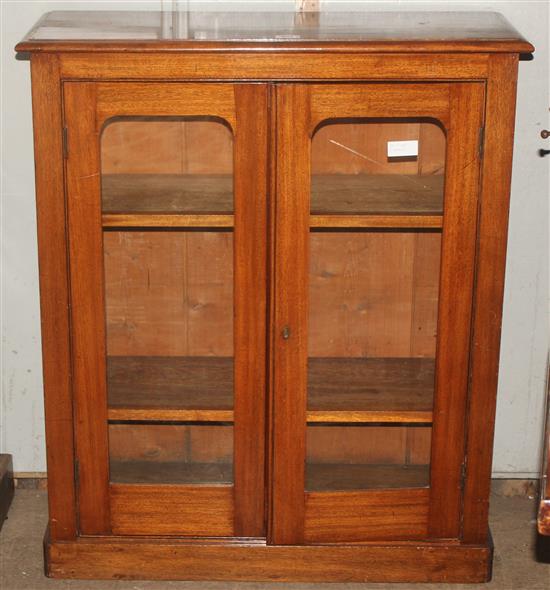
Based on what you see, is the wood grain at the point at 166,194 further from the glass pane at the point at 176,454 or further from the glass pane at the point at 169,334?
the glass pane at the point at 176,454

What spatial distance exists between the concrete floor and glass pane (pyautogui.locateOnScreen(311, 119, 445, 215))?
1.00 m

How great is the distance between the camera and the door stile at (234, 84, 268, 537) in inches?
99.7

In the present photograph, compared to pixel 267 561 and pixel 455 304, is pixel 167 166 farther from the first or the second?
pixel 267 561

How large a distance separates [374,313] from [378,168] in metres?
0.37

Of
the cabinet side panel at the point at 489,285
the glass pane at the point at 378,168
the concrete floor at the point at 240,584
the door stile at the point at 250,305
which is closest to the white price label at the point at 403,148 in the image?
the glass pane at the point at 378,168

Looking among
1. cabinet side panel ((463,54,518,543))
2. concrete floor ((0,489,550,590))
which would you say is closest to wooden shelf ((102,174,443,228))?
cabinet side panel ((463,54,518,543))

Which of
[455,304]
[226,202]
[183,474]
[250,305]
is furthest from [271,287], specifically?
[183,474]

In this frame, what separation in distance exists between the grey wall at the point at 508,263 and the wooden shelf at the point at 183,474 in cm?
57

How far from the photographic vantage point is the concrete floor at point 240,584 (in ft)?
9.28

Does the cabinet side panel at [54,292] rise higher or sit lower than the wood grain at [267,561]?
higher

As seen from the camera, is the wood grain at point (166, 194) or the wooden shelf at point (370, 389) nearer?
the wood grain at point (166, 194)

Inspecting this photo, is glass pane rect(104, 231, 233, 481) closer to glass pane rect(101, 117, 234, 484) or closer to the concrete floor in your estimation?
glass pane rect(101, 117, 234, 484)

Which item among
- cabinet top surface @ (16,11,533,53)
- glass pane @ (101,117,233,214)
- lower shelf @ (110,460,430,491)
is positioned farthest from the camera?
lower shelf @ (110,460,430,491)

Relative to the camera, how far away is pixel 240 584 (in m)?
2.84
